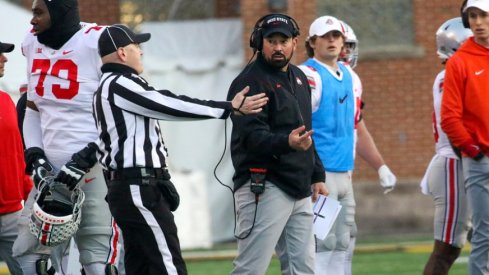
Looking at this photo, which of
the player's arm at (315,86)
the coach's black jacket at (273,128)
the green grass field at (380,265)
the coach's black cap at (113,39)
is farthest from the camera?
the green grass field at (380,265)

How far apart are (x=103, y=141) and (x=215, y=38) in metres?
12.5

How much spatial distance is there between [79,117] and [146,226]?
4.50 ft

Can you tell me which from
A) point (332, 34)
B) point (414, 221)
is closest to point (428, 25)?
point (414, 221)

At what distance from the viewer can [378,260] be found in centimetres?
1438

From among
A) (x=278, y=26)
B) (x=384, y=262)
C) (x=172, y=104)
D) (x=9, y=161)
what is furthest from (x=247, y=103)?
(x=384, y=262)

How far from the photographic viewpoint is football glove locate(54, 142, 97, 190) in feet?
27.2

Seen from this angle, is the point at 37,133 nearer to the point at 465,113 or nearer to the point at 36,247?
the point at 36,247

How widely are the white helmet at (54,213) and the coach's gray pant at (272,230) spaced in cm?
105

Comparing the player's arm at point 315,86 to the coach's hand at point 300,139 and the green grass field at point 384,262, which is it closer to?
the coach's hand at point 300,139

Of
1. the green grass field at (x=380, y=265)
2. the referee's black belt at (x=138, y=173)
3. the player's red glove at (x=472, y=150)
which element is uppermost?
the referee's black belt at (x=138, y=173)

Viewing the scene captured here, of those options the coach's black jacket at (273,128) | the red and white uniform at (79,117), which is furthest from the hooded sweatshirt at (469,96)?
the red and white uniform at (79,117)

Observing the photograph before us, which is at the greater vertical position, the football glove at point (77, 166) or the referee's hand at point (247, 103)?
the referee's hand at point (247, 103)

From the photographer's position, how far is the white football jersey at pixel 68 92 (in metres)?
8.67

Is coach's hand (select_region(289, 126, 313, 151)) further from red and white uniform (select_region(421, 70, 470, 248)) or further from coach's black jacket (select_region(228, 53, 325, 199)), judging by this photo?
red and white uniform (select_region(421, 70, 470, 248))
